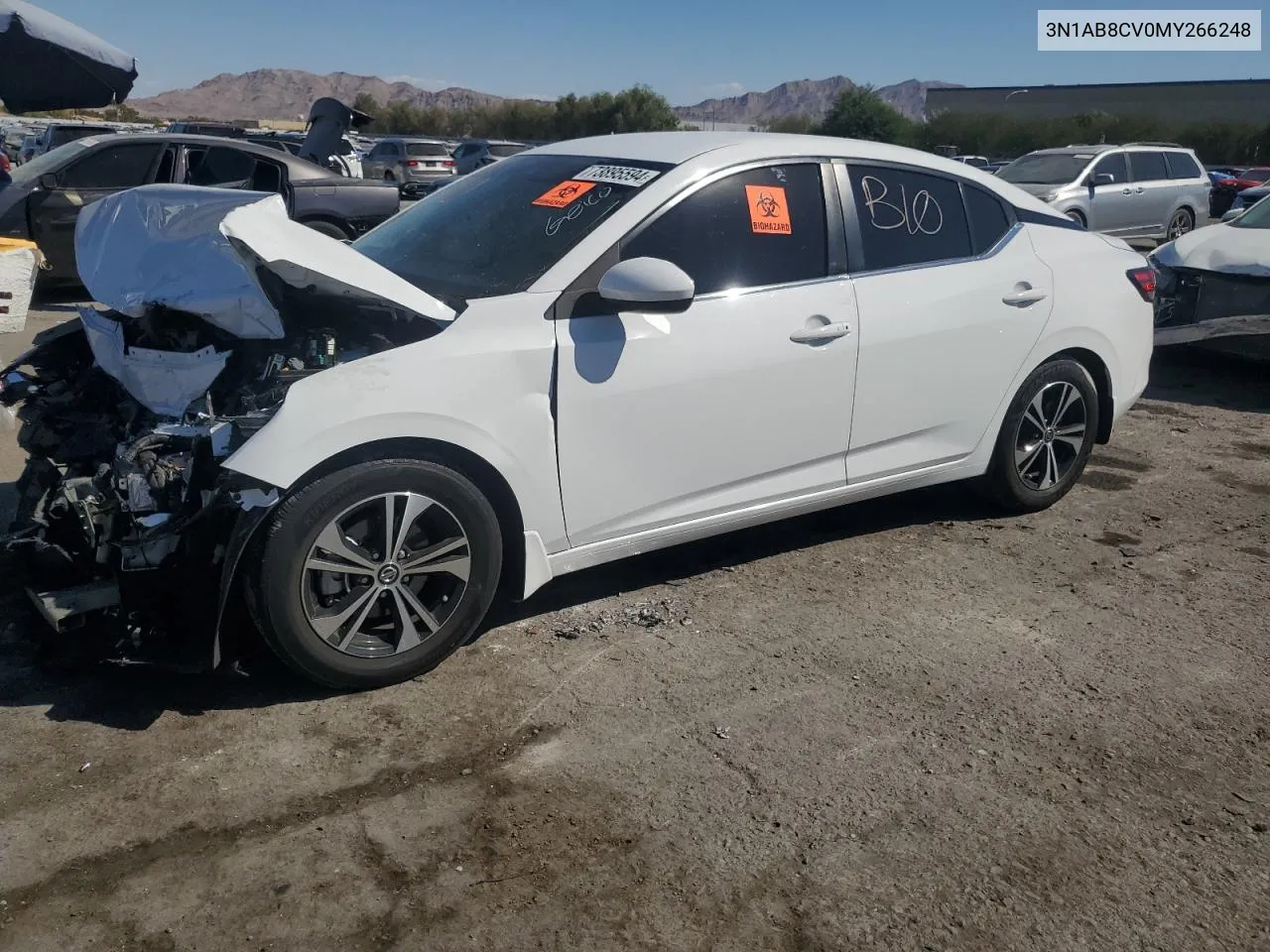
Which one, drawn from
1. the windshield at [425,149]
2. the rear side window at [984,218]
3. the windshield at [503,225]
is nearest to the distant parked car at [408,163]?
the windshield at [425,149]

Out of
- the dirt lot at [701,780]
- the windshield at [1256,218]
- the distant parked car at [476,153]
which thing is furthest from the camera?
the distant parked car at [476,153]

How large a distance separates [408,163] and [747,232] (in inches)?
1034

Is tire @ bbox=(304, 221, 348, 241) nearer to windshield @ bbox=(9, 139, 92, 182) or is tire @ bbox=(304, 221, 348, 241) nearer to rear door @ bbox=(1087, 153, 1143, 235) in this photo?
windshield @ bbox=(9, 139, 92, 182)

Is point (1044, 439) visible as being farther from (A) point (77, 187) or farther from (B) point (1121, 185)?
(B) point (1121, 185)

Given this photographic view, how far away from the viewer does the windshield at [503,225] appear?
3.86 meters

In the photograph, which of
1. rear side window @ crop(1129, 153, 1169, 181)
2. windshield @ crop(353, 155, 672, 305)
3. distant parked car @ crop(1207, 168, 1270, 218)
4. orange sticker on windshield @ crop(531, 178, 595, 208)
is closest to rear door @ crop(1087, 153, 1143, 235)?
rear side window @ crop(1129, 153, 1169, 181)

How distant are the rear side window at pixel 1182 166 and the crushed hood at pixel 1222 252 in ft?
34.1

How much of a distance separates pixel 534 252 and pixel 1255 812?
9.31ft

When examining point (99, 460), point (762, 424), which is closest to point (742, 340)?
point (762, 424)

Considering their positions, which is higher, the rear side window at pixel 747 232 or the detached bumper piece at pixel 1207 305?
the rear side window at pixel 747 232

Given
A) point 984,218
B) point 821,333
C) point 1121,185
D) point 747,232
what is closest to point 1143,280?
point 984,218

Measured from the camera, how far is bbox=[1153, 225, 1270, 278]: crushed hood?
318 inches

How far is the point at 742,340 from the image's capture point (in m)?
4.00

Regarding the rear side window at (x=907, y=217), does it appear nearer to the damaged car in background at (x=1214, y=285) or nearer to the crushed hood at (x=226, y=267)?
the crushed hood at (x=226, y=267)
